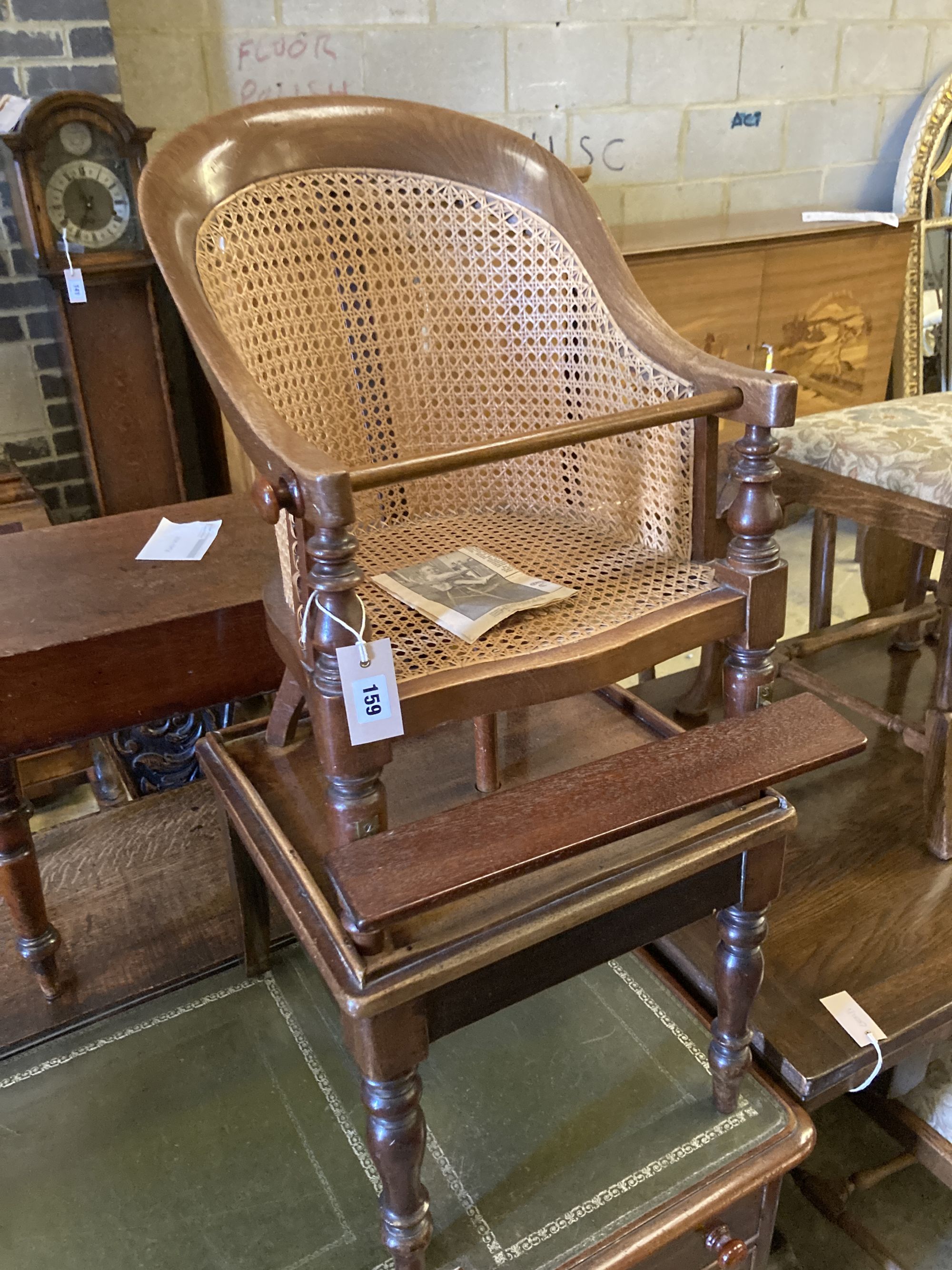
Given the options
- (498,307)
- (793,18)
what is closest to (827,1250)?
(498,307)

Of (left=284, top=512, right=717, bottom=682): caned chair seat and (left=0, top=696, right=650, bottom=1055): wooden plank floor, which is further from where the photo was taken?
(left=0, top=696, right=650, bottom=1055): wooden plank floor

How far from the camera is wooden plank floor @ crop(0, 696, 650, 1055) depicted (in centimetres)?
140

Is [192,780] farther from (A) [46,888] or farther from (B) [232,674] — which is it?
(B) [232,674]

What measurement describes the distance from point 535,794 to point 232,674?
21.6 inches

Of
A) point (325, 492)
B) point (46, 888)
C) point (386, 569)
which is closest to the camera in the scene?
point (325, 492)

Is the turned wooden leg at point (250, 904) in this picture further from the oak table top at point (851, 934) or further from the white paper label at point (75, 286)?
the white paper label at point (75, 286)

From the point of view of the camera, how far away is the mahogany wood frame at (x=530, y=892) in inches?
33.6

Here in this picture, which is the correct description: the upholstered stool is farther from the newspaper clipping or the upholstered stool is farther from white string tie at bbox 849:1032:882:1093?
white string tie at bbox 849:1032:882:1093

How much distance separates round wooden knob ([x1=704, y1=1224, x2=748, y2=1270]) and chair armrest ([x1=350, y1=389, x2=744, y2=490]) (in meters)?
0.88

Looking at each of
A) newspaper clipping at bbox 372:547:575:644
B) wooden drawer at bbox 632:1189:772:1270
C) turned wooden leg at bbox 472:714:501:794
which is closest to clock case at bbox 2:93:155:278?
newspaper clipping at bbox 372:547:575:644

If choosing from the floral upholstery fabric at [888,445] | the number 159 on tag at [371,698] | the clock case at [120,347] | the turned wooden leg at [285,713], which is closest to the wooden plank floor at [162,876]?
the turned wooden leg at [285,713]

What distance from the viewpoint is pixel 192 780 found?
6.59 feet

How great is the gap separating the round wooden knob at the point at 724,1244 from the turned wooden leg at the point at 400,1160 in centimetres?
36

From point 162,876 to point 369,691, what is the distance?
86 centimetres
